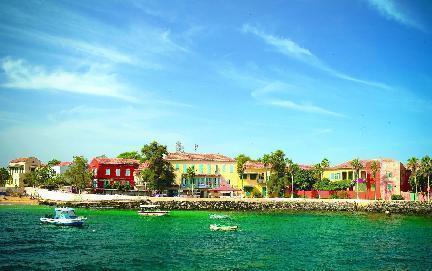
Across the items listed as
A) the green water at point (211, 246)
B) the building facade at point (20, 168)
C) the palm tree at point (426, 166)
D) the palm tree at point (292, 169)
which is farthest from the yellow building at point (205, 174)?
the building facade at point (20, 168)

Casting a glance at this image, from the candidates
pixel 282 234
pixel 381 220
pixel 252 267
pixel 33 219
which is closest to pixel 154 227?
pixel 282 234

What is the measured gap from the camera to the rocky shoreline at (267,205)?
8756cm

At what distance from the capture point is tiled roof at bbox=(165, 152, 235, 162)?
103m

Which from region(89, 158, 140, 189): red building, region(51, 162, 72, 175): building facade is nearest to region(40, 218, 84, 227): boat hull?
region(89, 158, 140, 189): red building

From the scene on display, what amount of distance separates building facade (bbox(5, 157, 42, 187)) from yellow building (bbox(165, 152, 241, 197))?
7086 centimetres

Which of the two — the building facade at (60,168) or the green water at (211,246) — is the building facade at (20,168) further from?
the green water at (211,246)

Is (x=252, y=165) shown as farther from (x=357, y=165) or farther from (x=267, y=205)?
(x=357, y=165)

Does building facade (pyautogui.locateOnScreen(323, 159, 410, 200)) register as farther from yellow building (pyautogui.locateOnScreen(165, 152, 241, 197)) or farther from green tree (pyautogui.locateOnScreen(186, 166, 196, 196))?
green tree (pyautogui.locateOnScreen(186, 166, 196, 196))

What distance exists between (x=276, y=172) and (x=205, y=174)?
16.7 metres

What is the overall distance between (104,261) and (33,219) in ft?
115

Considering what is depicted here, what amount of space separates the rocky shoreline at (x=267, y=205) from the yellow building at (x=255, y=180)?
11035mm

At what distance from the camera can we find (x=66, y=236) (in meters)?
48.2

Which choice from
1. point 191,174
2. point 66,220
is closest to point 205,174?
point 191,174

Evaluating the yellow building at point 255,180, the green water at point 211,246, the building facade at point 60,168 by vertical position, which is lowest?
the green water at point 211,246
